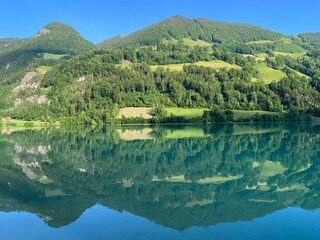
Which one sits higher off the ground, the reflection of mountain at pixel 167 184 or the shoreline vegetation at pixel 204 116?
the shoreline vegetation at pixel 204 116

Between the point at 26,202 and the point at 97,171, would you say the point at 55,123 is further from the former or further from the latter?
the point at 26,202

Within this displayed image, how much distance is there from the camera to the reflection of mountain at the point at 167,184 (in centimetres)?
2056

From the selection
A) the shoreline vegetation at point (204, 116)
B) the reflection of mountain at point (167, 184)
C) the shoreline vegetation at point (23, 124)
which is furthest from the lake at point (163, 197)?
the shoreline vegetation at point (23, 124)

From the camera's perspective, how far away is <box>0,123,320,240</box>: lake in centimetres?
1727

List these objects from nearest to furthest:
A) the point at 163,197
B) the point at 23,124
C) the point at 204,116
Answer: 1. the point at 163,197
2. the point at 204,116
3. the point at 23,124

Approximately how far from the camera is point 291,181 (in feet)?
93.0

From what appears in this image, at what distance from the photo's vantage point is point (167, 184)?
27.6m

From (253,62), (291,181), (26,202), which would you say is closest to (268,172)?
(291,181)

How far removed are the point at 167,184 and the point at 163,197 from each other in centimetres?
417

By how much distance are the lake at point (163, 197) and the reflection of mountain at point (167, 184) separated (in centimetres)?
7

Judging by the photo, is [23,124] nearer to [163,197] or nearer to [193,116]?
[193,116]

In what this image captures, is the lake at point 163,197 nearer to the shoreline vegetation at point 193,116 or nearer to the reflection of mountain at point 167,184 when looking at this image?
the reflection of mountain at point 167,184

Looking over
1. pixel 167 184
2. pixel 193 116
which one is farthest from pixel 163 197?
pixel 193 116

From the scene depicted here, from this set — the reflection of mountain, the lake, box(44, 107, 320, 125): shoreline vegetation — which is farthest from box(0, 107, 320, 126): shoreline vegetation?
the lake
